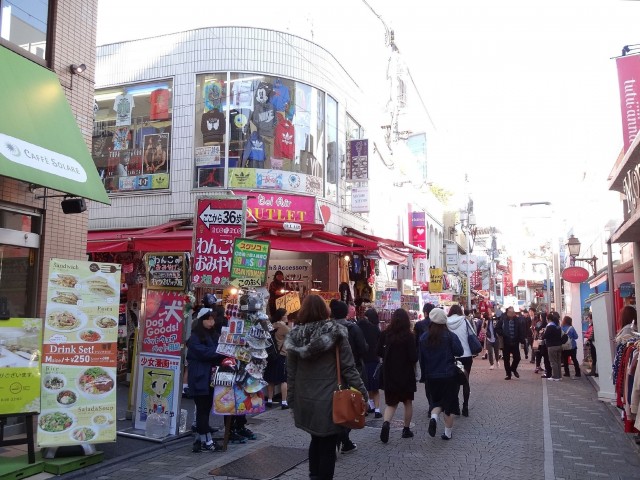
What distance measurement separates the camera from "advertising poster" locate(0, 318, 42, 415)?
5.73 meters

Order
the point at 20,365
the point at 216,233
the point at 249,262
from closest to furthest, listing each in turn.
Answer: the point at 20,365 → the point at 249,262 → the point at 216,233

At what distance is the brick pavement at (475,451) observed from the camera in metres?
6.12

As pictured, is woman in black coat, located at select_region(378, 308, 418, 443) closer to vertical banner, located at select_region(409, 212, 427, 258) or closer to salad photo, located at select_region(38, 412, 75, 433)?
salad photo, located at select_region(38, 412, 75, 433)

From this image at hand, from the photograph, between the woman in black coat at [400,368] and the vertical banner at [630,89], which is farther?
the vertical banner at [630,89]

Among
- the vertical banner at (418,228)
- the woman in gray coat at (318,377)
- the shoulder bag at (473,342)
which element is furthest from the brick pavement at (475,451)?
the vertical banner at (418,228)

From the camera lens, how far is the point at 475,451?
7.08m

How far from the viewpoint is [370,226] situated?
19953 millimetres

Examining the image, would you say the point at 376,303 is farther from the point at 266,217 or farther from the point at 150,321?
the point at 150,321

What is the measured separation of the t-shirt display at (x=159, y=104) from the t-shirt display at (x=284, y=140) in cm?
319

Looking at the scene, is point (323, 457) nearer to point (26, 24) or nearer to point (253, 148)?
point (26, 24)

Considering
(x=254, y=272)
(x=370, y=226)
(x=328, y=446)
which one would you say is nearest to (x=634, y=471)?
(x=328, y=446)

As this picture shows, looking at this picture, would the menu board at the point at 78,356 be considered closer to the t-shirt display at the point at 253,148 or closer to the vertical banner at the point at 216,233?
the vertical banner at the point at 216,233

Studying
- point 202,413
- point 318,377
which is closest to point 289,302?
point 202,413

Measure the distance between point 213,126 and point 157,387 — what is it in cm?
876
